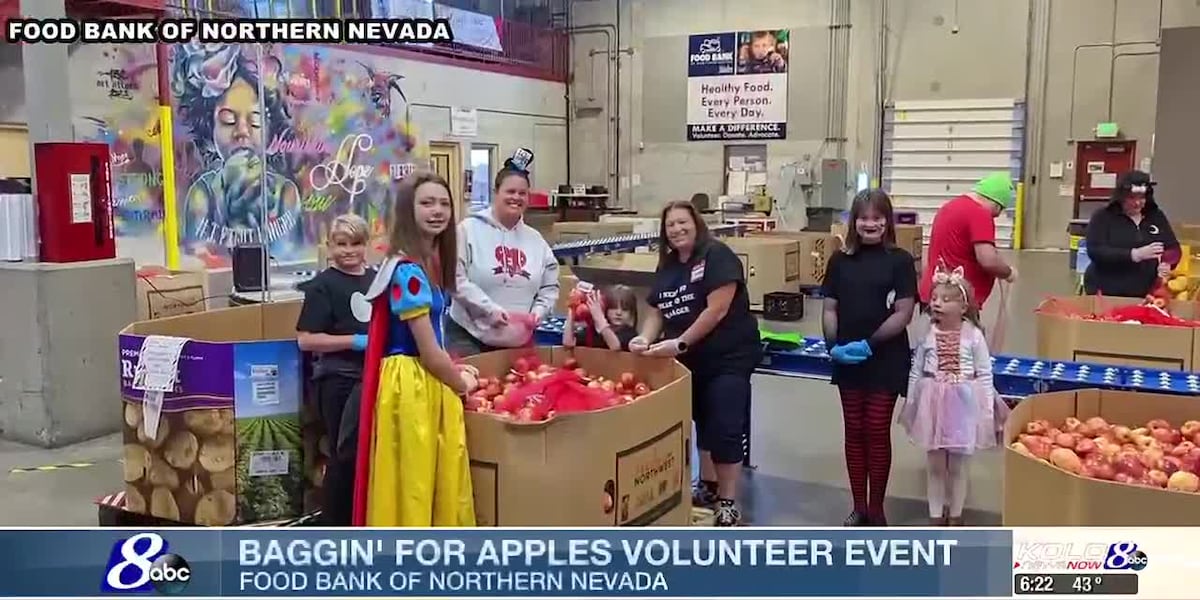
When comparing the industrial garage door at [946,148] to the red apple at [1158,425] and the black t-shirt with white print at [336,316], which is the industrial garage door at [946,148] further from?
the black t-shirt with white print at [336,316]

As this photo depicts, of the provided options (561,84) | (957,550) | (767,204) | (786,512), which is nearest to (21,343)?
(786,512)

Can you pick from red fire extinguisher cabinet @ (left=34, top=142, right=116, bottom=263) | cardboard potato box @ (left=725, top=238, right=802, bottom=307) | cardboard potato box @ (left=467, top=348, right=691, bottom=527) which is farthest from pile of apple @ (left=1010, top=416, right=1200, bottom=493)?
cardboard potato box @ (left=725, top=238, right=802, bottom=307)

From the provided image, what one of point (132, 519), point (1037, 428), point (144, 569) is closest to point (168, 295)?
point (132, 519)

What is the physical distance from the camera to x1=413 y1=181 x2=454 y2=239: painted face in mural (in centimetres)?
272

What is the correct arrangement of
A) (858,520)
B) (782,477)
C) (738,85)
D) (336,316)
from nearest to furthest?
(336,316), (858,520), (782,477), (738,85)

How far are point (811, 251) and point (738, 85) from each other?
6.58 meters

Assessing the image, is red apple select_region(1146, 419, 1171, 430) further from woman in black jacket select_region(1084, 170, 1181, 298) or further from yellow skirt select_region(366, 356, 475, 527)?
woman in black jacket select_region(1084, 170, 1181, 298)

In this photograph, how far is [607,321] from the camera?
3.66 meters

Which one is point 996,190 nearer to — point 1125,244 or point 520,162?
point 1125,244

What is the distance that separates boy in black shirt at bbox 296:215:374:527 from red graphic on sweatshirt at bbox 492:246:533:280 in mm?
441

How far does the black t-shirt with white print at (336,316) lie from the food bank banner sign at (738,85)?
13399mm

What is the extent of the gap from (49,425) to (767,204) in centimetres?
1089

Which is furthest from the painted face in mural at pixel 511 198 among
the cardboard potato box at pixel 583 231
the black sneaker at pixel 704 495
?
the cardboard potato box at pixel 583 231

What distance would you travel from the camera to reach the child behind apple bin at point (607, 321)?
3602 millimetres
